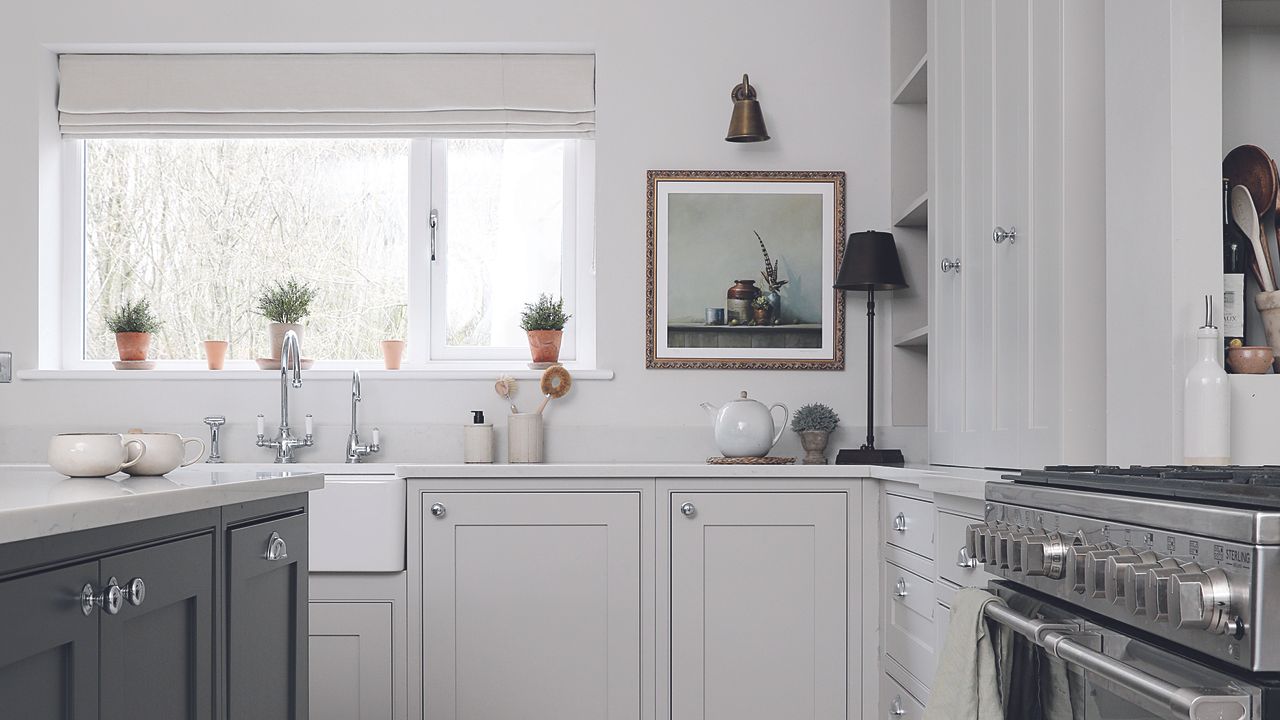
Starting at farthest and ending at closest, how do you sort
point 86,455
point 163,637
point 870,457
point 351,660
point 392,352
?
point 392,352 < point 870,457 < point 351,660 < point 86,455 < point 163,637

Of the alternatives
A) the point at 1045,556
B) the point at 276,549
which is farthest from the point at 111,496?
the point at 1045,556

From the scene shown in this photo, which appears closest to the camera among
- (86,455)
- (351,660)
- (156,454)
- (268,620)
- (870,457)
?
(86,455)

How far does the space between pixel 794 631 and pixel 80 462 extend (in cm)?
194

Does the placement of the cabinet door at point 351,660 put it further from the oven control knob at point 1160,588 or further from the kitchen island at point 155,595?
the oven control knob at point 1160,588

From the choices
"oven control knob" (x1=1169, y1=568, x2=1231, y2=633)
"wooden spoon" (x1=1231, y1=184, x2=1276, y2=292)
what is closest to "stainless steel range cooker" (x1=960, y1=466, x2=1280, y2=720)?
"oven control knob" (x1=1169, y1=568, x2=1231, y2=633)

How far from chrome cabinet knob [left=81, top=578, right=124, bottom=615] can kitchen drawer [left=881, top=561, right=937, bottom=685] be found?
1.71 metres

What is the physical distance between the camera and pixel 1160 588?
1.08m

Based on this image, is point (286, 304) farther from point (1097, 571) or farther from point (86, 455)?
point (1097, 571)

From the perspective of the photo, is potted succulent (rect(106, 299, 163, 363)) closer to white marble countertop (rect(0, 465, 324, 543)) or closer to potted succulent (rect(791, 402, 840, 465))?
white marble countertop (rect(0, 465, 324, 543))

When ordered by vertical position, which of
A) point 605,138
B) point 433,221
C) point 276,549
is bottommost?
point 276,549

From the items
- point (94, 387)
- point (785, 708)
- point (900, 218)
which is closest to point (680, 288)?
point (900, 218)

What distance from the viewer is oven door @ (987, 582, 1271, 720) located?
1010 millimetres

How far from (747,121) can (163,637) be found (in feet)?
8.11

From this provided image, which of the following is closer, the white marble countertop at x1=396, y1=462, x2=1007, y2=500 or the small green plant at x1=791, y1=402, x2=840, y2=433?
the white marble countertop at x1=396, y1=462, x2=1007, y2=500
